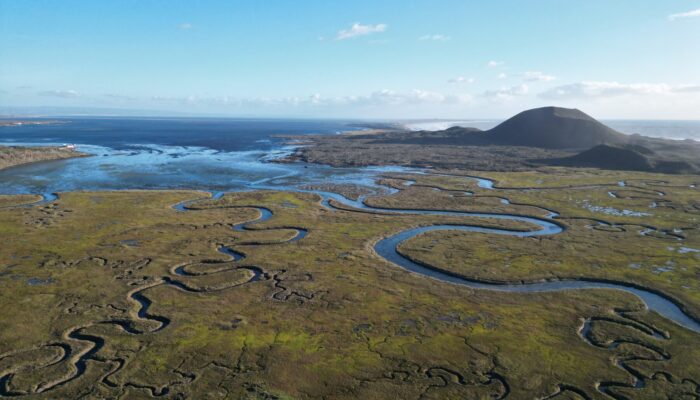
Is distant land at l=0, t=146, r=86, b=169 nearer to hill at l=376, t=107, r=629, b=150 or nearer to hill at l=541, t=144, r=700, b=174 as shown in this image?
hill at l=376, t=107, r=629, b=150

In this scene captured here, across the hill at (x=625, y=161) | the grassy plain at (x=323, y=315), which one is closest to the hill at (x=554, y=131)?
the hill at (x=625, y=161)

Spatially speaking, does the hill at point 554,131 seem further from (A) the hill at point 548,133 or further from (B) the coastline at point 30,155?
(B) the coastline at point 30,155

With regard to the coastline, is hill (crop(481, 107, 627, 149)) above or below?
above

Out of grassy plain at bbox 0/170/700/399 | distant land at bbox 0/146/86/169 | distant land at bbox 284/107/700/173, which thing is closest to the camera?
grassy plain at bbox 0/170/700/399

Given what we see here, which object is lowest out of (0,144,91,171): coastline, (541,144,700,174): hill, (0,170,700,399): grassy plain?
(0,170,700,399): grassy plain

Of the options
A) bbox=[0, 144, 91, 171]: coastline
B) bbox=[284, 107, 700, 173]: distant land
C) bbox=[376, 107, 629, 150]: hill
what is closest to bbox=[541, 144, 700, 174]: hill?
bbox=[284, 107, 700, 173]: distant land

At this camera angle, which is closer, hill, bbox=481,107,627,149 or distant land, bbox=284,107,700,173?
distant land, bbox=284,107,700,173

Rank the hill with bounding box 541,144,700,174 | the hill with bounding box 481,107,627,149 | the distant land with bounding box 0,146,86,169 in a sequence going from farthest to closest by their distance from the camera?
the hill with bounding box 481,107,627,149 → the hill with bounding box 541,144,700,174 → the distant land with bounding box 0,146,86,169

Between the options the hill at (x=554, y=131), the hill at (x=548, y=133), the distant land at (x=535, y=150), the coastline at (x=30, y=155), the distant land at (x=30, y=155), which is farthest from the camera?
the hill at (x=548, y=133)

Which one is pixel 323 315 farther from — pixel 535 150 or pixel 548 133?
pixel 548 133
